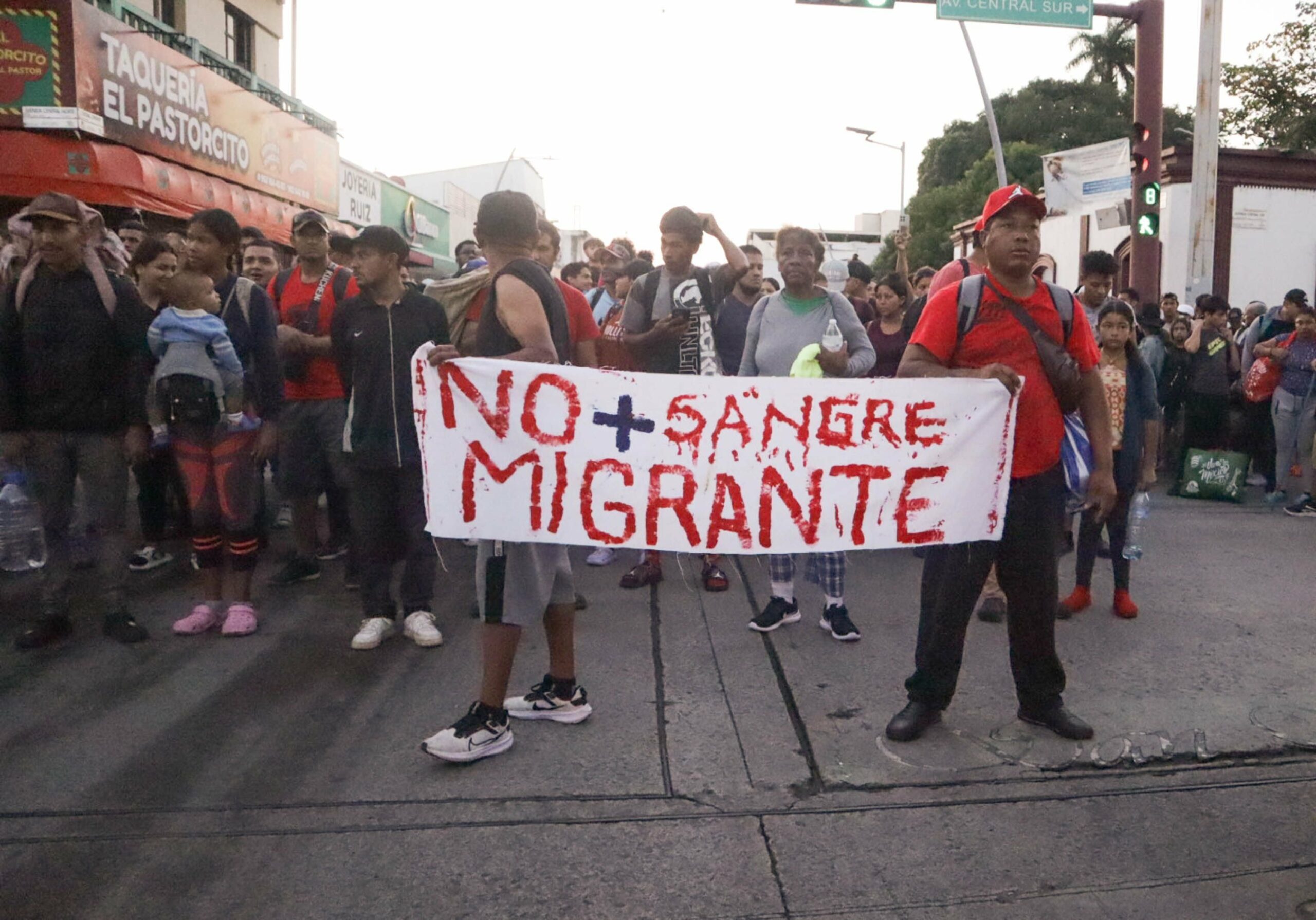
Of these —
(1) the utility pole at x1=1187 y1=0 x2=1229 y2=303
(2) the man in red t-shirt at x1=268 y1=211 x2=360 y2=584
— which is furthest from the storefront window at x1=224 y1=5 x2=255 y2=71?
(2) the man in red t-shirt at x1=268 y1=211 x2=360 y2=584

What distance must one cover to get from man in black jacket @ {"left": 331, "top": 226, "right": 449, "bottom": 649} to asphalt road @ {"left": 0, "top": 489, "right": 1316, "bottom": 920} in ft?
1.05

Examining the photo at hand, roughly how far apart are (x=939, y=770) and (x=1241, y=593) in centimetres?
348

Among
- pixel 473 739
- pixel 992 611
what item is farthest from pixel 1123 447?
pixel 473 739

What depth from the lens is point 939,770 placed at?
143 inches

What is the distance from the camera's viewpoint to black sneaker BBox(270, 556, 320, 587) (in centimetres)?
613

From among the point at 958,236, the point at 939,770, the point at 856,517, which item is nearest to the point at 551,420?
the point at 856,517

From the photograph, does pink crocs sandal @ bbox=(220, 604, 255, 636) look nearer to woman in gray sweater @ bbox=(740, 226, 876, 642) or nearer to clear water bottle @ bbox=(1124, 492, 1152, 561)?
woman in gray sweater @ bbox=(740, 226, 876, 642)

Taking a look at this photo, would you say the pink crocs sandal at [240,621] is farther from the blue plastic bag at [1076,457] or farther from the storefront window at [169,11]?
the storefront window at [169,11]

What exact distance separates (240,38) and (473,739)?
22119 millimetres

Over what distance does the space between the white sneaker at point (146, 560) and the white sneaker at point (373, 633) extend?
2.07m

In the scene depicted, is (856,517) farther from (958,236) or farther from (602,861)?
(958,236)

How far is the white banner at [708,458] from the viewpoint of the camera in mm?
3795

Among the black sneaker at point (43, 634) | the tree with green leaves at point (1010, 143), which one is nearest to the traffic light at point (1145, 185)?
the black sneaker at point (43, 634)

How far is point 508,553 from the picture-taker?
12.2ft
